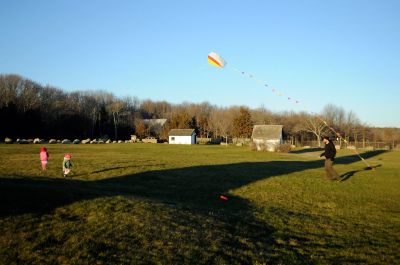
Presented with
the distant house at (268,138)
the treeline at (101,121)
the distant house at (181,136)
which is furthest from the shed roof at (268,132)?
the distant house at (181,136)

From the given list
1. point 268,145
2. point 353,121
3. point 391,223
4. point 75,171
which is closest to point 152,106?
point 353,121

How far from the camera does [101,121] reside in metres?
108

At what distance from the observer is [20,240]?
7.41 metres

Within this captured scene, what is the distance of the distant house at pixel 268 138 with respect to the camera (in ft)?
211

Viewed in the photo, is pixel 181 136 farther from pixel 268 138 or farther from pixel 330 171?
pixel 330 171

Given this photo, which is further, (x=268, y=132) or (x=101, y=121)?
(x=101, y=121)

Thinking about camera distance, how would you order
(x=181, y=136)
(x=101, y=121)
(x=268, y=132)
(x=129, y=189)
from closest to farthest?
(x=129, y=189), (x=268, y=132), (x=181, y=136), (x=101, y=121)

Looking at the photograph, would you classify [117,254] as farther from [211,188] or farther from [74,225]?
[211,188]

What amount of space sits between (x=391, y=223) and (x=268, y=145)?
53845mm

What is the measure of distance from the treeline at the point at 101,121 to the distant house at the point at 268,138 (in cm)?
1603

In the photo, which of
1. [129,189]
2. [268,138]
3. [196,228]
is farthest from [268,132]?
[196,228]

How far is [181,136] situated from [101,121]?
85.2ft

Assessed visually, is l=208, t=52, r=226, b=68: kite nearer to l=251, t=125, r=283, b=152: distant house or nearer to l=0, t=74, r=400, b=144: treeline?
l=251, t=125, r=283, b=152: distant house

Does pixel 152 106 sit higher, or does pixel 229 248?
pixel 152 106
